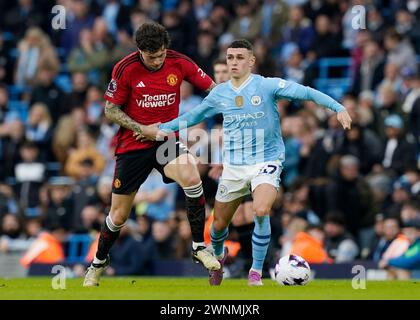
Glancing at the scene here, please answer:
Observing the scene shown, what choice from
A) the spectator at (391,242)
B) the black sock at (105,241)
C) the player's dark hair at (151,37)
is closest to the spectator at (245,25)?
the spectator at (391,242)

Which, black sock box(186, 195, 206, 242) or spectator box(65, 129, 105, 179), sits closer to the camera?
black sock box(186, 195, 206, 242)

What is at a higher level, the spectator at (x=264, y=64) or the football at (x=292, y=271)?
the spectator at (x=264, y=64)

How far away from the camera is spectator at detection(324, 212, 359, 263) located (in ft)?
67.0

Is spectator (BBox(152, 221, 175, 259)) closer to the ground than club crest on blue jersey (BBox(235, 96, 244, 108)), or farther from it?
closer to the ground

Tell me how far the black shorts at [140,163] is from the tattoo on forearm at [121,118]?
0.36m

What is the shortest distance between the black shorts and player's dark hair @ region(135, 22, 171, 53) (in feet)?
3.72

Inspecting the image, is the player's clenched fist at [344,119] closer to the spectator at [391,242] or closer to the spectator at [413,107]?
the spectator at [391,242]

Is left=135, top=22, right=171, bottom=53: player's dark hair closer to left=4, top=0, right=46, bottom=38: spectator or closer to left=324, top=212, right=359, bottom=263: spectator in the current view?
left=324, top=212, right=359, bottom=263: spectator

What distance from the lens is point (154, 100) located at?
1464 cm

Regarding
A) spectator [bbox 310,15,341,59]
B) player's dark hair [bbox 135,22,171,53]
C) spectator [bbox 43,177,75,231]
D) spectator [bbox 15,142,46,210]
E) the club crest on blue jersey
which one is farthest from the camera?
spectator [bbox 15,142,46,210]

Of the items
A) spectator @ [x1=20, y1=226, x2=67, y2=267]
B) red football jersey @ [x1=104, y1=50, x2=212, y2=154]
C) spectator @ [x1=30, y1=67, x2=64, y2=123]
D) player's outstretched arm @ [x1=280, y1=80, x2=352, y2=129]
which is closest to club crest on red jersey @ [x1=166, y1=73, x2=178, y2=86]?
red football jersey @ [x1=104, y1=50, x2=212, y2=154]

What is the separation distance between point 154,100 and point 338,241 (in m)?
6.91

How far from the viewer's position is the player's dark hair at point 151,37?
1405cm
